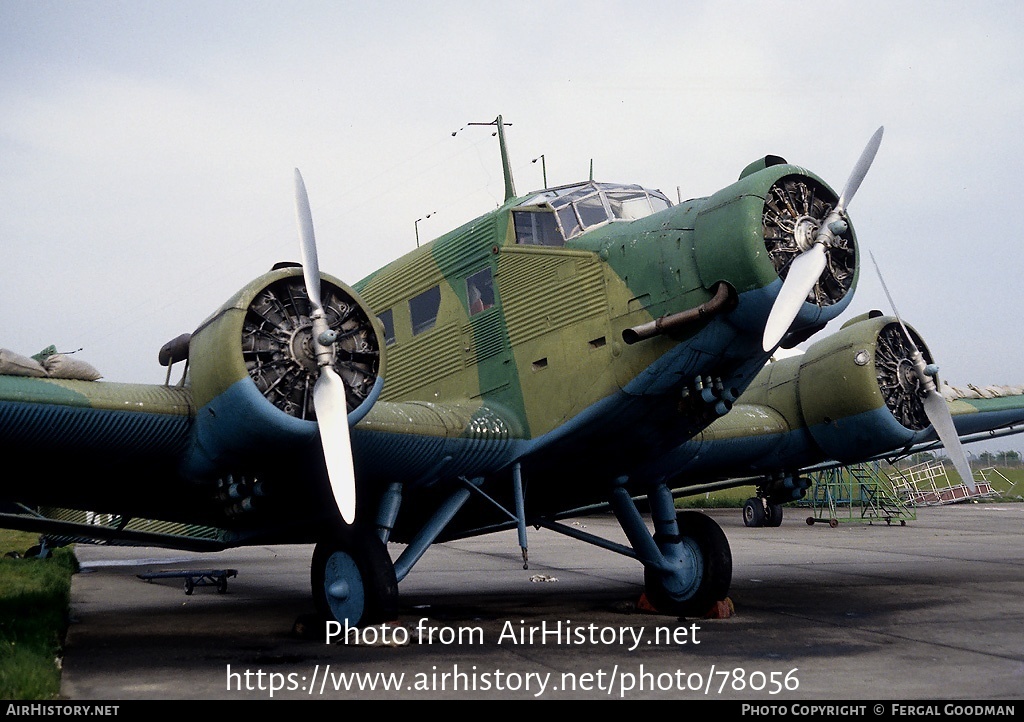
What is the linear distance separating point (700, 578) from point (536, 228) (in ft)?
14.3

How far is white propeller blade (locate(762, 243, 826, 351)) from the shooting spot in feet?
29.6

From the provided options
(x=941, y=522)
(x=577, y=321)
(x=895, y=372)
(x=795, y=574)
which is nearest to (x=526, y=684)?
(x=577, y=321)

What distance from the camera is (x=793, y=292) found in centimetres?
903

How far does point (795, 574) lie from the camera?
16.5m

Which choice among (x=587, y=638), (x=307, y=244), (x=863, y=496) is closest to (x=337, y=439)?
(x=307, y=244)

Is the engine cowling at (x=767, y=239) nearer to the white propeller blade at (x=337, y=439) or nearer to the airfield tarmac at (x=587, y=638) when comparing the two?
the airfield tarmac at (x=587, y=638)

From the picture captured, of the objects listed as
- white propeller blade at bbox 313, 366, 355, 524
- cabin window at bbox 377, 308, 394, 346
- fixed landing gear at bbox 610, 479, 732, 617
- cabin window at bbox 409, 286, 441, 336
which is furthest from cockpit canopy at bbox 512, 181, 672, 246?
white propeller blade at bbox 313, 366, 355, 524

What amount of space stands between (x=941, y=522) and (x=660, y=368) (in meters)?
24.6

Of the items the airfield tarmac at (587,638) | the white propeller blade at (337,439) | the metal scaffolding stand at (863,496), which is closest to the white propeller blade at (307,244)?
the white propeller blade at (337,439)

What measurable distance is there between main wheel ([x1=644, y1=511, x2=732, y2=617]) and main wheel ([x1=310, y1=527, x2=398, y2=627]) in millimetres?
3602

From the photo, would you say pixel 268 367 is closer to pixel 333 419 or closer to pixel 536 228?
pixel 333 419

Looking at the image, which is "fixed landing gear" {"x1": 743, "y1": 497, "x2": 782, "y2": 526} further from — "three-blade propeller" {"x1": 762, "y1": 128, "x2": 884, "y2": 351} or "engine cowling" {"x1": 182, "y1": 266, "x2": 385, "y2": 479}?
"engine cowling" {"x1": 182, "y1": 266, "x2": 385, "y2": 479}

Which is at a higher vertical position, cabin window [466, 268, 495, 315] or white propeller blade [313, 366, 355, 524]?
cabin window [466, 268, 495, 315]

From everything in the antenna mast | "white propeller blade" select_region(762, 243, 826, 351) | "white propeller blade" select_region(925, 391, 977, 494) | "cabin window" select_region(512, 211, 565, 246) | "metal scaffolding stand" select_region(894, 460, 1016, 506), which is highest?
the antenna mast
